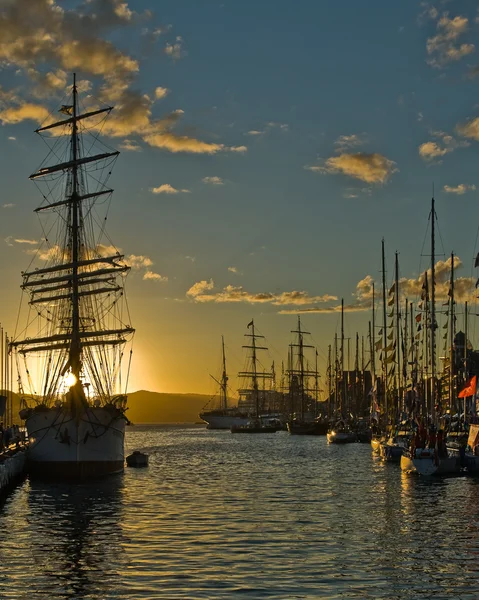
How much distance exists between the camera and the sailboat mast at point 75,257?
69875mm

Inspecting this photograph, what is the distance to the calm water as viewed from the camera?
1031 inches

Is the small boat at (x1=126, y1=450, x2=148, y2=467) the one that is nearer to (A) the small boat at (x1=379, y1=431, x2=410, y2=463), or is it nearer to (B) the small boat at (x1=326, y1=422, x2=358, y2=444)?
(A) the small boat at (x1=379, y1=431, x2=410, y2=463)

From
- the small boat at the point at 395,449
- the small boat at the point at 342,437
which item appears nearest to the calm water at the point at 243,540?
the small boat at the point at 395,449

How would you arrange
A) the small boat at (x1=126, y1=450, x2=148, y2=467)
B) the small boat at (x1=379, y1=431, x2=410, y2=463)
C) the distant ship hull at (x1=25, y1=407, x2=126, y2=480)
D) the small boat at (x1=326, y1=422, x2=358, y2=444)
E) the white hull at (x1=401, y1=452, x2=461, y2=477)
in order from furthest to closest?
the small boat at (x1=326, y1=422, x2=358, y2=444) → the small boat at (x1=126, y1=450, x2=148, y2=467) → the small boat at (x1=379, y1=431, x2=410, y2=463) → the distant ship hull at (x1=25, y1=407, x2=126, y2=480) → the white hull at (x1=401, y1=452, x2=461, y2=477)

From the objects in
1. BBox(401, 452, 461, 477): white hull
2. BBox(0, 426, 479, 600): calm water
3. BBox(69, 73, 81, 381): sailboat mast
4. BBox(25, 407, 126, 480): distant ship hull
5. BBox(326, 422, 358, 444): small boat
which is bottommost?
BBox(326, 422, 358, 444): small boat

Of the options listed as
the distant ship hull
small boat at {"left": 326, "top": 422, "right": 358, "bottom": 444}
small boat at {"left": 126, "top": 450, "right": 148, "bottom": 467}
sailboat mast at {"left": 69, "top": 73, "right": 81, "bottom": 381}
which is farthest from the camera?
small boat at {"left": 326, "top": 422, "right": 358, "bottom": 444}

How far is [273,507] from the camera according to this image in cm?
4678

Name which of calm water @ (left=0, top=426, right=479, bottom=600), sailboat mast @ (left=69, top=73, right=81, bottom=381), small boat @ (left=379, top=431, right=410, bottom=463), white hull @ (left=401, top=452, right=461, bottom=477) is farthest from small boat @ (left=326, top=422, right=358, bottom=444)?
white hull @ (left=401, top=452, right=461, bottom=477)

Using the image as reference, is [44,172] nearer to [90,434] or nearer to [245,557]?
[90,434]

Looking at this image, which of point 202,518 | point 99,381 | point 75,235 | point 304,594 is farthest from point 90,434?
point 304,594

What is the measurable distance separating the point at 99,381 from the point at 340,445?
2313 inches

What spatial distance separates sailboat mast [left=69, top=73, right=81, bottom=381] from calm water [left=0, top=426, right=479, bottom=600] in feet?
36.6

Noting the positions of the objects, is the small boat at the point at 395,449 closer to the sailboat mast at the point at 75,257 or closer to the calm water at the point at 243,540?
the calm water at the point at 243,540

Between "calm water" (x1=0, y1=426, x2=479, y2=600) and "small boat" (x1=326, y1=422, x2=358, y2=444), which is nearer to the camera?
"calm water" (x1=0, y1=426, x2=479, y2=600)
